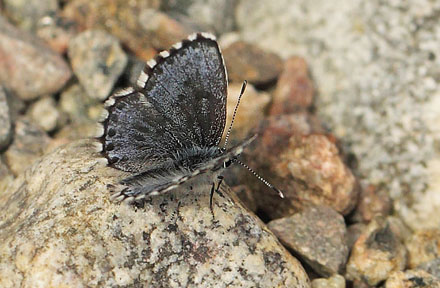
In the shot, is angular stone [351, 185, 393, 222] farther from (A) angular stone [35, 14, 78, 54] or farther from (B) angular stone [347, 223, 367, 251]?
(A) angular stone [35, 14, 78, 54]

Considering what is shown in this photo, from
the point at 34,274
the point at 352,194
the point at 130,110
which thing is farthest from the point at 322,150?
the point at 34,274

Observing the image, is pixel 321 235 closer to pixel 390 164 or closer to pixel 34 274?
pixel 390 164

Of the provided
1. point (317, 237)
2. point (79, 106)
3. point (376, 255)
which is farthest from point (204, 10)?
point (376, 255)

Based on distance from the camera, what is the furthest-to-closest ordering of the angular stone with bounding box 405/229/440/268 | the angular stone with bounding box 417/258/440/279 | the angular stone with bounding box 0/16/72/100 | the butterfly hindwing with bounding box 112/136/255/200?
the angular stone with bounding box 0/16/72/100 → the angular stone with bounding box 405/229/440/268 → the angular stone with bounding box 417/258/440/279 → the butterfly hindwing with bounding box 112/136/255/200

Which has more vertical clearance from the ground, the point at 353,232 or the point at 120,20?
the point at 120,20

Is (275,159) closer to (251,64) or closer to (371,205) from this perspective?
(371,205)

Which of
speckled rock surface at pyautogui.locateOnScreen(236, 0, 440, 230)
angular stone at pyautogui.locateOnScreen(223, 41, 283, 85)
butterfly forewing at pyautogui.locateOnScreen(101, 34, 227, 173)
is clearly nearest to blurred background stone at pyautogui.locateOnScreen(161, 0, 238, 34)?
angular stone at pyautogui.locateOnScreen(223, 41, 283, 85)
